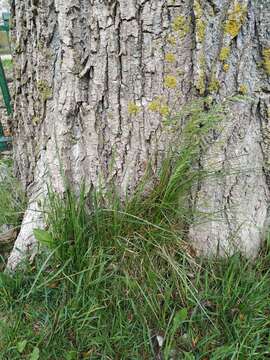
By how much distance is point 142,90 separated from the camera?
1405 mm

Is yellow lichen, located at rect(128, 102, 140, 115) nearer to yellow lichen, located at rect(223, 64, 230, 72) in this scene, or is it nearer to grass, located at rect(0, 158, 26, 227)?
yellow lichen, located at rect(223, 64, 230, 72)

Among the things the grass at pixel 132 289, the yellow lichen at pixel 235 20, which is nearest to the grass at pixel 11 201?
the grass at pixel 132 289

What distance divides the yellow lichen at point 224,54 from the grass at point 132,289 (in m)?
0.29

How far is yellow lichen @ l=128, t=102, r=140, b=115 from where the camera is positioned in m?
1.43

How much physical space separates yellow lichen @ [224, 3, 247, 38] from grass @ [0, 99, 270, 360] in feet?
1.29

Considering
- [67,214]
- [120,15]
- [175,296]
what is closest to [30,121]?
[67,214]

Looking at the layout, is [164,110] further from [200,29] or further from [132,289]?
[132,289]

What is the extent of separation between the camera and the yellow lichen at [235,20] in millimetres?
1241

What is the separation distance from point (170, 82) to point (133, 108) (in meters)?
0.19

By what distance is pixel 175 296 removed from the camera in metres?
1.46

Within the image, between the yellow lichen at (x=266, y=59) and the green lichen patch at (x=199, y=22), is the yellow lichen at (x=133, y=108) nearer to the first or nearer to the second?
the green lichen patch at (x=199, y=22)

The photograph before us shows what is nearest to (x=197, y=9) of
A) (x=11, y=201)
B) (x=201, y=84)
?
(x=201, y=84)

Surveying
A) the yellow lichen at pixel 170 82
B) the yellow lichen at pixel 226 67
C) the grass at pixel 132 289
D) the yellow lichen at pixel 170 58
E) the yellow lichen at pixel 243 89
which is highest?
the yellow lichen at pixel 170 58

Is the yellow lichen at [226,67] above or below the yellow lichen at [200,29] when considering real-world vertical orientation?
below
